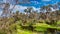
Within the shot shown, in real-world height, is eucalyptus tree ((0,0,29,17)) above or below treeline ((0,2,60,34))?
above

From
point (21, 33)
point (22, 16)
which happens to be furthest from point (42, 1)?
point (21, 33)

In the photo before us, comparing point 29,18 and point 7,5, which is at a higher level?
point 7,5

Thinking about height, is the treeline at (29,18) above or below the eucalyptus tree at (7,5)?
below

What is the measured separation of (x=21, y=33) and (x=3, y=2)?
1.83ft

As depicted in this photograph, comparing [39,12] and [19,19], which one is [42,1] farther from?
[19,19]

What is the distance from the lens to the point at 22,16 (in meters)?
2.81

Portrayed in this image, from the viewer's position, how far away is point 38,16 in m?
2.81

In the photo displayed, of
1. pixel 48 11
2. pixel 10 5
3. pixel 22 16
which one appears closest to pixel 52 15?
pixel 48 11

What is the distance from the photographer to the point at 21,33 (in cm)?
271

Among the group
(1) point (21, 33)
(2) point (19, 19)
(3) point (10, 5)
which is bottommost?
(1) point (21, 33)

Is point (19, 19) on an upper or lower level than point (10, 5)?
lower

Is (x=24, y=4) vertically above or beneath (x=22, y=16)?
above

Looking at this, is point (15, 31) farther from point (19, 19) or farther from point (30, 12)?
point (30, 12)

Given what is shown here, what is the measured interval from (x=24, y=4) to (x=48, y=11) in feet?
1.25
